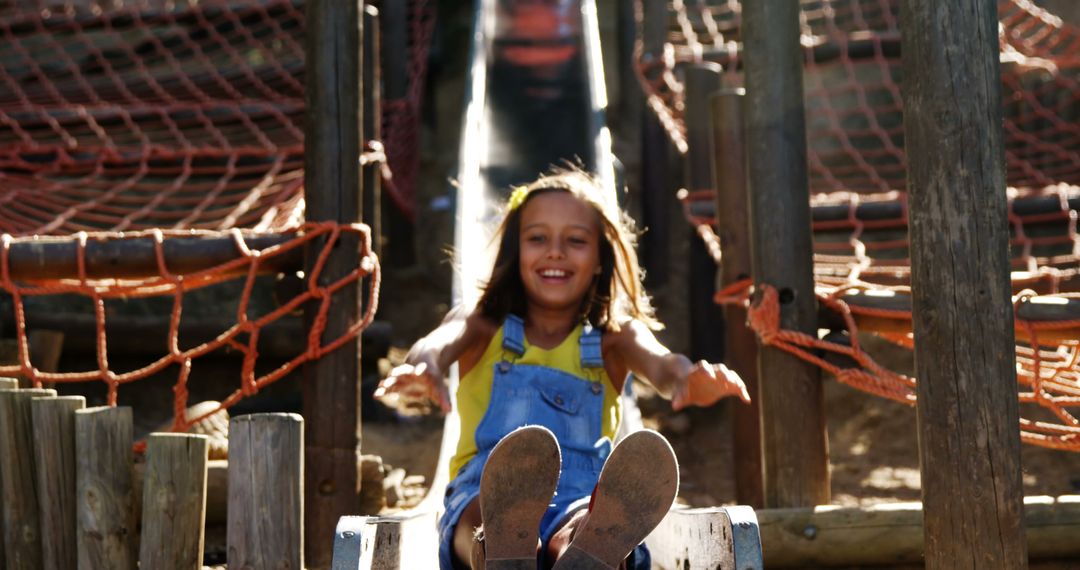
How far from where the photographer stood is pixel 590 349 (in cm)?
260

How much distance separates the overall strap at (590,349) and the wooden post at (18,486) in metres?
1.11

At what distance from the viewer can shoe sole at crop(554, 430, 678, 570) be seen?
1.84 m

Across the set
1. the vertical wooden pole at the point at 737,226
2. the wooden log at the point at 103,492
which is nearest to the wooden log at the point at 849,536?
the vertical wooden pole at the point at 737,226

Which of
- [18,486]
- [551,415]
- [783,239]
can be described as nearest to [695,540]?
[551,415]

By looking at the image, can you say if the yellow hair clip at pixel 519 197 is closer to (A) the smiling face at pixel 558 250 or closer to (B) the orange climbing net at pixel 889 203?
(A) the smiling face at pixel 558 250

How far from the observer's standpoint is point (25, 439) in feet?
8.11

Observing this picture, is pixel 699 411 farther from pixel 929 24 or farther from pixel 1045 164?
pixel 929 24

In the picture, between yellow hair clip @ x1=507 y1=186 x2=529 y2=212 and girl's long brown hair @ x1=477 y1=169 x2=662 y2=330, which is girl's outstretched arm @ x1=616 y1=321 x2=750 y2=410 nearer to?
girl's long brown hair @ x1=477 y1=169 x2=662 y2=330

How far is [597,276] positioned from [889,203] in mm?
1681

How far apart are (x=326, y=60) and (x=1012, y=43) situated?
3582mm

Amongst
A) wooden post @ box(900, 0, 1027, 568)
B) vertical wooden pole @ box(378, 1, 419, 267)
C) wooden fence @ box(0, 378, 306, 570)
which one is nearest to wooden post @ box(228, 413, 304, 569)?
wooden fence @ box(0, 378, 306, 570)

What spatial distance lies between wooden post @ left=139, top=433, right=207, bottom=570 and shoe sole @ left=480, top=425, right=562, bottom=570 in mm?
667

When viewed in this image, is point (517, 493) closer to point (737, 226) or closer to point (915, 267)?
point (915, 267)

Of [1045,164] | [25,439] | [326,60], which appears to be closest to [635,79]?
[1045,164]
